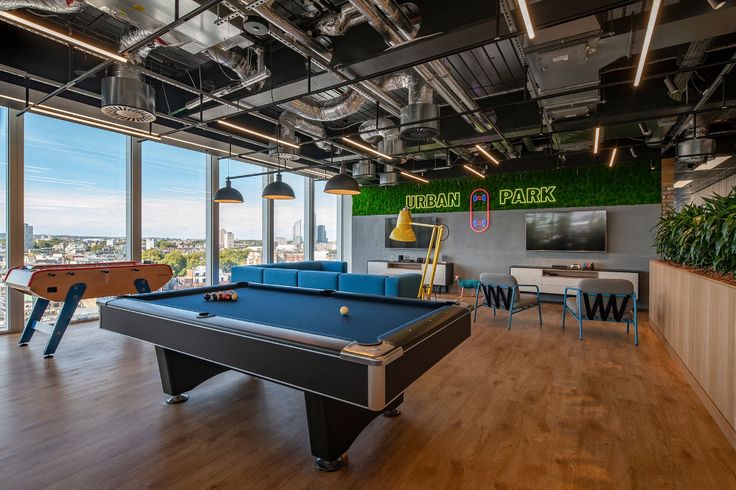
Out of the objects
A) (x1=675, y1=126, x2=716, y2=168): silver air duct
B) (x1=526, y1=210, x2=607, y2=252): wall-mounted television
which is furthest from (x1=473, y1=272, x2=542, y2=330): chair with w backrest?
(x1=675, y1=126, x2=716, y2=168): silver air duct

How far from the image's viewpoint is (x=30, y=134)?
5.19 m

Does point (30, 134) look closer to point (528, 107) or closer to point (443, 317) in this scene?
point (443, 317)

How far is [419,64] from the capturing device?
10.5ft

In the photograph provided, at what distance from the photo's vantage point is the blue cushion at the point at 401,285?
17.2 ft

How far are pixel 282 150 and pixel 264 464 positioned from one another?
530 centimetres

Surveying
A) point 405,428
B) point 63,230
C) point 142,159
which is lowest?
point 405,428

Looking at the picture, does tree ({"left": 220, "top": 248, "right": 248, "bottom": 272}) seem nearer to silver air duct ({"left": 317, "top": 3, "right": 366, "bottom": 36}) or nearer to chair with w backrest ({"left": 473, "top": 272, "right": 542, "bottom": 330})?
chair with w backrest ({"left": 473, "top": 272, "right": 542, "bottom": 330})

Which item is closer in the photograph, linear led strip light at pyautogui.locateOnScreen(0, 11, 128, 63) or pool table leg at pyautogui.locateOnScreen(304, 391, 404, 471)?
pool table leg at pyautogui.locateOnScreen(304, 391, 404, 471)

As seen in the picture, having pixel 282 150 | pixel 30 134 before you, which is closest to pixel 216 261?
pixel 282 150

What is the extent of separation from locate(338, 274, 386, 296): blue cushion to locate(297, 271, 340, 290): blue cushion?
0.42 feet

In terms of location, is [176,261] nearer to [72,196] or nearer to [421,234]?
[72,196]

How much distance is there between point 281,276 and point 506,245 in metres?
5.62

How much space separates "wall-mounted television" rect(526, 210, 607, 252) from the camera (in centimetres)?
771

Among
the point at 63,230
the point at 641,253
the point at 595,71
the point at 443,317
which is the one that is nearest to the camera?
the point at 443,317
